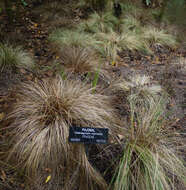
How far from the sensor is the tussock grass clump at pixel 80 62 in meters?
3.24

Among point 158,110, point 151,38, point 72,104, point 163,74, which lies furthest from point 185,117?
point 151,38

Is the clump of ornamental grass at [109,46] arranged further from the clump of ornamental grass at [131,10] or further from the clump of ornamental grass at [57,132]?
the clump of ornamental grass at [57,132]

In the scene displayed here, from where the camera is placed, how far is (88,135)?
166 cm

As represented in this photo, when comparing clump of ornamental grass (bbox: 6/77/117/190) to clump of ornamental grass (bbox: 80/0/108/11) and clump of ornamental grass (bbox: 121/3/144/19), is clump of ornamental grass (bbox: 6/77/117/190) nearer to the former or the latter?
clump of ornamental grass (bbox: 80/0/108/11)

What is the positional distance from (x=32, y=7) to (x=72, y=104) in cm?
393

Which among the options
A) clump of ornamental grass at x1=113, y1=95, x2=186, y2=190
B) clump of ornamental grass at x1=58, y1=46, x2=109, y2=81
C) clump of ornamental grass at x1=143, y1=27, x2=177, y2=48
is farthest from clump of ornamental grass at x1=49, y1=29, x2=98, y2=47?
clump of ornamental grass at x1=113, y1=95, x2=186, y2=190

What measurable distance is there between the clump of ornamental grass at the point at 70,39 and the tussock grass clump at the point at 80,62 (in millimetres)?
398

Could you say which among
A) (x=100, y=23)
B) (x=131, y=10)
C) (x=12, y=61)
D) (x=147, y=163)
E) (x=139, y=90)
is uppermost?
(x=131, y=10)

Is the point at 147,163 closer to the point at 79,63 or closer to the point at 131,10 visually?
the point at 79,63

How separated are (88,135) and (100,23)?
A: 4053 millimetres

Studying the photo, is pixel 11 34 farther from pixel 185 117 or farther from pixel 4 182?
pixel 185 117

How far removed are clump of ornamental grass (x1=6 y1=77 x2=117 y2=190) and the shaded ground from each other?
601mm

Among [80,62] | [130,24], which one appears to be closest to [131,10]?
[130,24]

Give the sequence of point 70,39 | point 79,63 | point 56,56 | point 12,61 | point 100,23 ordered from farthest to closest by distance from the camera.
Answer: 1. point 100,23
2. point 70,39
3. point 56,56
4. point 79,63
5. point 12,61
